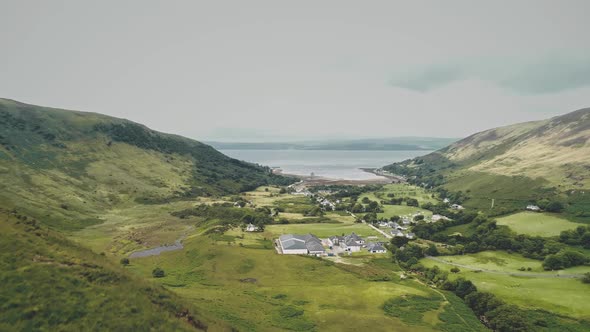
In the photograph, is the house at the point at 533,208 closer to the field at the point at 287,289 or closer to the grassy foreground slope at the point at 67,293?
the field at the point at 287,289

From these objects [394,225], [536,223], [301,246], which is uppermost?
[536,223]

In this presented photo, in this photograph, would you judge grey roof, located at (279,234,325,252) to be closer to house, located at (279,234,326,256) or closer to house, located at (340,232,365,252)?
house, located at (279,234,326,256)

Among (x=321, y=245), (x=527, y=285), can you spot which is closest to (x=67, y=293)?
(x=321, y=245)

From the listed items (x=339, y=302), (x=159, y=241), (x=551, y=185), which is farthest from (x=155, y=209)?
(x=551, y=185)

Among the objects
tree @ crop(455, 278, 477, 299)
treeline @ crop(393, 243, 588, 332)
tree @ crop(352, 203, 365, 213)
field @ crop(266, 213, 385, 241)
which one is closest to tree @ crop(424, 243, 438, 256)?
treeline @ crop(393, 243, 588, 332)

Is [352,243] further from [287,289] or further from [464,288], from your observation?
[287,289]

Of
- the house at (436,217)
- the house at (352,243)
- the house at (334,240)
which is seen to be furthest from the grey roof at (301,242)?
Result: the house at (436,217)
